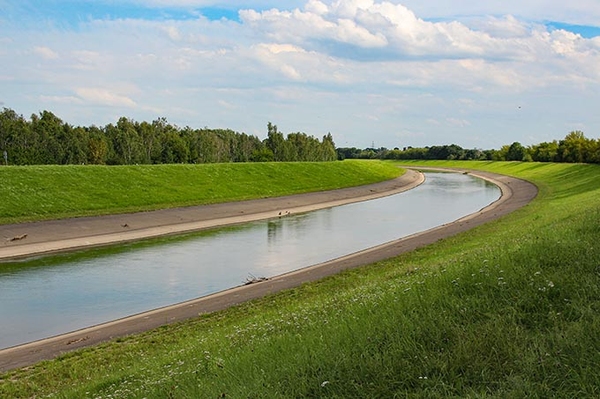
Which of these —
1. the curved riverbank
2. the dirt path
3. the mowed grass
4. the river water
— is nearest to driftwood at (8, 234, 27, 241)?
the curved riverbank

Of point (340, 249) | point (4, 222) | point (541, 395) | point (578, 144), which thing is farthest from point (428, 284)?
point (578, 144)

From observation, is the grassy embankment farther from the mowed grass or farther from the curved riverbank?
the mowed grass

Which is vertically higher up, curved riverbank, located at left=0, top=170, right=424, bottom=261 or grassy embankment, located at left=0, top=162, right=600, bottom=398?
grassy embankment, located at left=0, top=162, right=600, bottom=398

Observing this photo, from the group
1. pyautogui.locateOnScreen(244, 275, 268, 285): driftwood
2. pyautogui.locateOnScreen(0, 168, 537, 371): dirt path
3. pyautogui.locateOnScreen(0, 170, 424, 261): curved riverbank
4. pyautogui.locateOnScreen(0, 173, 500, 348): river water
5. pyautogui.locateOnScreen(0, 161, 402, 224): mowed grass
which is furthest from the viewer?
pyautogui.locateOnScreen(0, 161, 402, 224): mowed grass

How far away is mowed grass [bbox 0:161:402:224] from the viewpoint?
132 feet

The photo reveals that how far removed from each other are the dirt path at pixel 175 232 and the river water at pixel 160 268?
72.5 inches

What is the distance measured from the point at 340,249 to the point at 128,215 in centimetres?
1863

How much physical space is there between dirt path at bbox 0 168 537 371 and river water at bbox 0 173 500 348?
184cm

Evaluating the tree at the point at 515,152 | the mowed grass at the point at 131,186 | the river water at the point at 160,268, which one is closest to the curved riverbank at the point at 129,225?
the mowed grass at the point at 131,186

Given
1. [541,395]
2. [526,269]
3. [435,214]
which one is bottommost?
[435,214]

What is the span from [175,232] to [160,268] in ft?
39.7

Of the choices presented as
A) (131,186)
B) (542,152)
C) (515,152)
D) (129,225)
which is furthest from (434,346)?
(515,152)

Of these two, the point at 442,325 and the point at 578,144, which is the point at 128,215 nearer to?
the point at 442,325

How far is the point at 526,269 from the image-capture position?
7801 mm
